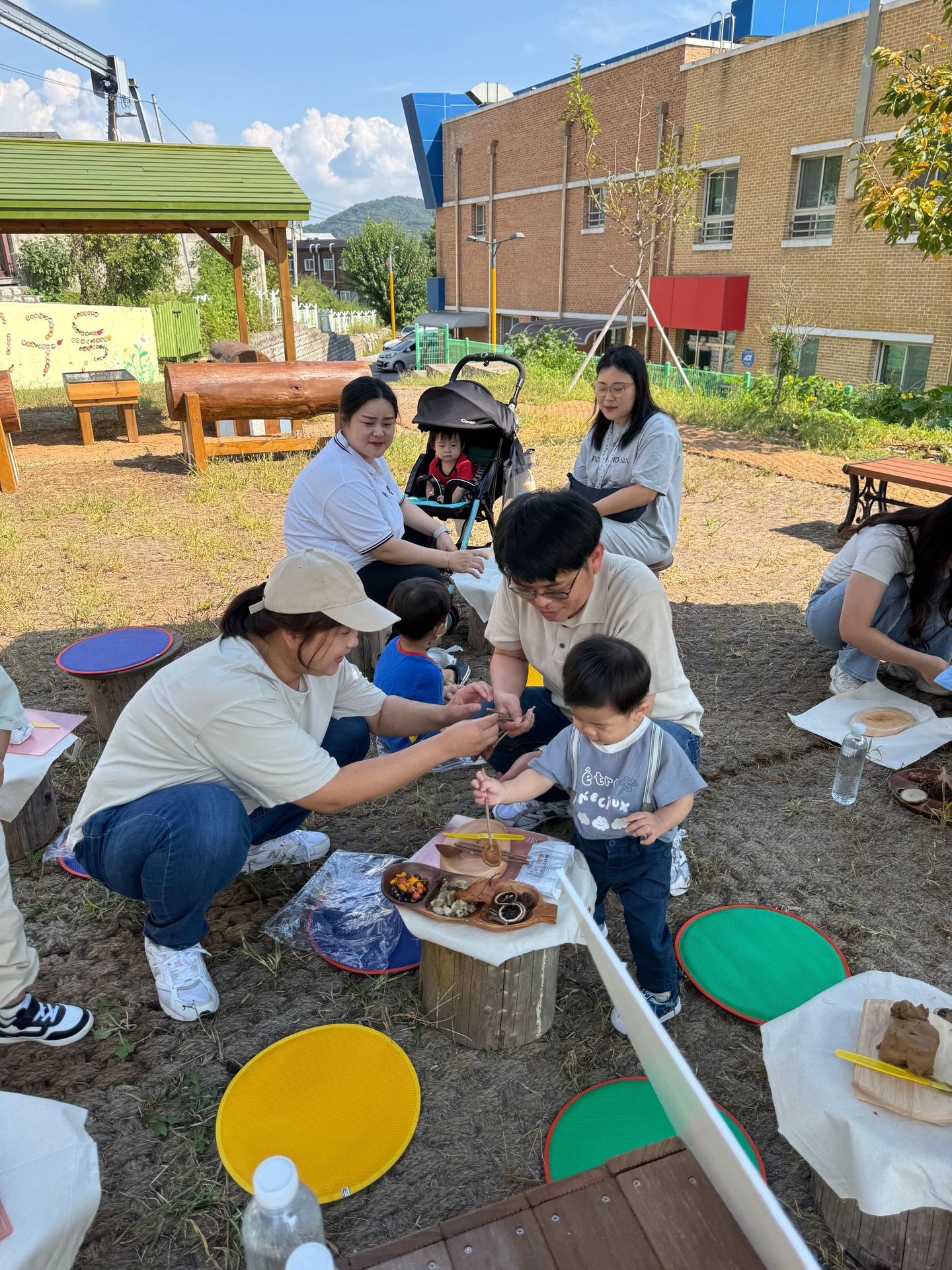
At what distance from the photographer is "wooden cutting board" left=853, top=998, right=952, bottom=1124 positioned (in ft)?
5.12

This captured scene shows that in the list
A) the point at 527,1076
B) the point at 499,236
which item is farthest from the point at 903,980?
the point at 499,236

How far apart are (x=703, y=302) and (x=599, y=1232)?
21.9 m

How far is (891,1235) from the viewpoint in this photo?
1.65m

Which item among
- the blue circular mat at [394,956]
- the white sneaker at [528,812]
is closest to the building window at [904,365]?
the white sneaker at [528,812]

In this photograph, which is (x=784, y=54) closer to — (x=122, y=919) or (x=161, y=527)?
(x=161, y=527)

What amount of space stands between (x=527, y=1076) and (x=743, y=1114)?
0.57 m

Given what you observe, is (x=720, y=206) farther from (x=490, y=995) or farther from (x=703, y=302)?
(x=490, y=995)

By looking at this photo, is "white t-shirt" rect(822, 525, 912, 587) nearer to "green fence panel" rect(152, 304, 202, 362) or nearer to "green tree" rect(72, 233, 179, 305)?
"green fence panel" rect(152, 304, 202, 362)

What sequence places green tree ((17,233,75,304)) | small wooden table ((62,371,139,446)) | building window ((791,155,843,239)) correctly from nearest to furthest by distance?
1. small wooden table ((62,371,139,446))
2. building window ((791,155,843,239))
3. green tree ((17,233,75,304))

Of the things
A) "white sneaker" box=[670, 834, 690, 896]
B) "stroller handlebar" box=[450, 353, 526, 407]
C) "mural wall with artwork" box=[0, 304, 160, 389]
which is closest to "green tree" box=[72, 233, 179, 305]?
"mural wall with artwork" box=[0, 304, 160, 389]

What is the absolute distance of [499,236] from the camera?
3073 centimetres

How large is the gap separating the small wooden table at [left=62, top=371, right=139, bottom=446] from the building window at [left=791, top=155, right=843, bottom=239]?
1527 centimetres

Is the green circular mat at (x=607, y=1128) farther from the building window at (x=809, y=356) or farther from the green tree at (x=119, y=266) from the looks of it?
the green tree at (x=119, y=266)

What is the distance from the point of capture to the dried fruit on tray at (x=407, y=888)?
216 centimetres
